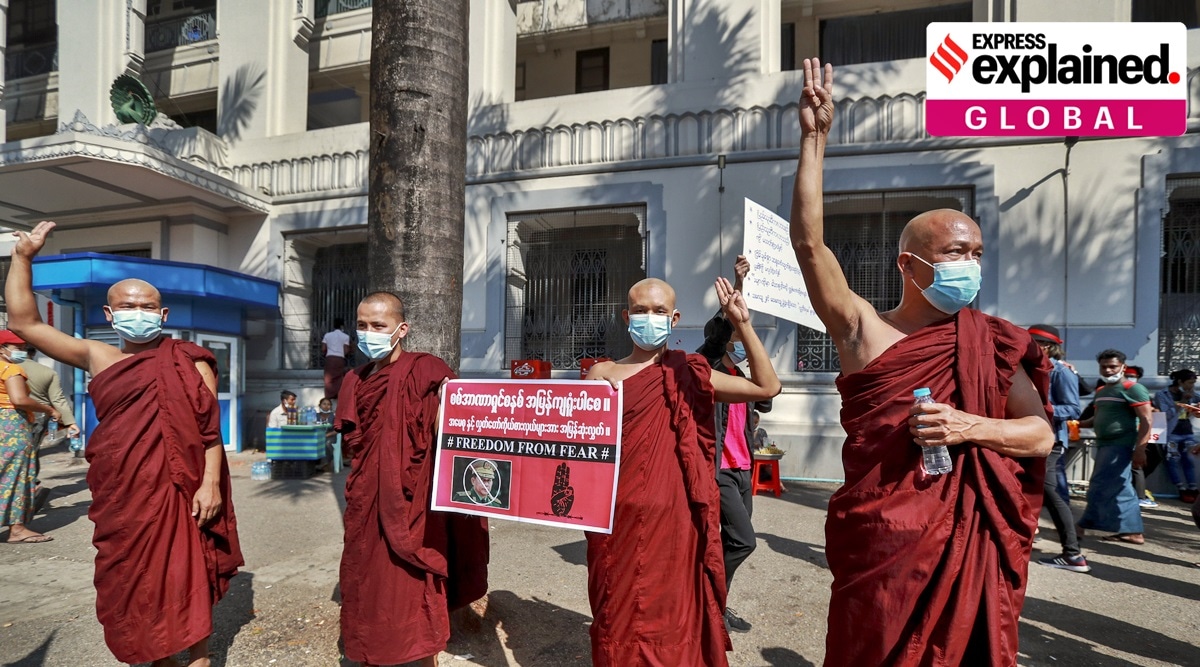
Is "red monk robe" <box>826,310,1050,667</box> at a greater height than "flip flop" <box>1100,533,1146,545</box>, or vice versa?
"red monk robe" <box>826,310,1050,667</box>

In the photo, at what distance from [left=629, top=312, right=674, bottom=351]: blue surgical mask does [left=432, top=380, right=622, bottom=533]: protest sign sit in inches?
14.6

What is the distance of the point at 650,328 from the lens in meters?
2.73

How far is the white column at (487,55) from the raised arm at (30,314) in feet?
26.9

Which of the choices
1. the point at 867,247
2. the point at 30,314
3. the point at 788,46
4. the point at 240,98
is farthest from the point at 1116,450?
the point at 240,98

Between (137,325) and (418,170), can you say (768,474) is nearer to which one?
(418,170)

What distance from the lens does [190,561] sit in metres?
2.87

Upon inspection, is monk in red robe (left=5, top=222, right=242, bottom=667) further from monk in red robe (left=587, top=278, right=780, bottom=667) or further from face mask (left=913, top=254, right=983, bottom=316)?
face mask (left=913, top=254, right=983, bottom=316)

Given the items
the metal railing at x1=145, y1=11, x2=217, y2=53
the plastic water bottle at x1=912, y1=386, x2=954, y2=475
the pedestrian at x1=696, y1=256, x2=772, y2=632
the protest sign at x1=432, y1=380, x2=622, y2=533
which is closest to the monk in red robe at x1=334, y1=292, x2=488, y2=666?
the protest sign at x1=432, y1=380, x2=622, y2=533

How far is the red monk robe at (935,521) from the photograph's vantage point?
1.78m

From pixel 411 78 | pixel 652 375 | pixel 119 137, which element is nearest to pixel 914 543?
pixel 652 375

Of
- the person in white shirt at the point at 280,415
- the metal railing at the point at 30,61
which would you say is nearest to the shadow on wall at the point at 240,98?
the person in white shirt at the point at 280,415

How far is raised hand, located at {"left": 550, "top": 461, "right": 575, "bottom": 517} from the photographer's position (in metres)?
2.47

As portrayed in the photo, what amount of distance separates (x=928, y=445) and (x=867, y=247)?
7718mm

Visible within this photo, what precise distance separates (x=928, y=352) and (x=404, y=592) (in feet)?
7.29
